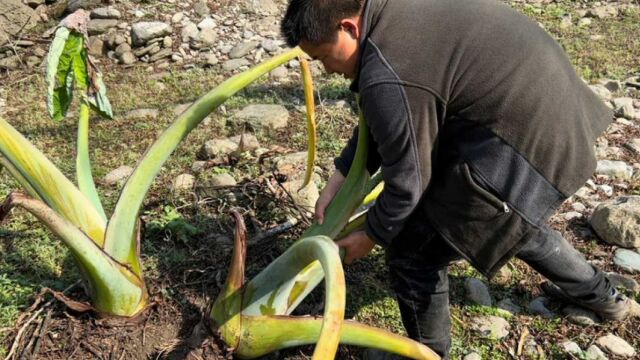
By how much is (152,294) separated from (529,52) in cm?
145

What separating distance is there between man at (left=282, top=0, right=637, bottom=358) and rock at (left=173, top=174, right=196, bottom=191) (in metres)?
1.26

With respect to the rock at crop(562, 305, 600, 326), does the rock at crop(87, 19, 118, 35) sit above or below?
below

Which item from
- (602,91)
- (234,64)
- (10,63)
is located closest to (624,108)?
(602,91)

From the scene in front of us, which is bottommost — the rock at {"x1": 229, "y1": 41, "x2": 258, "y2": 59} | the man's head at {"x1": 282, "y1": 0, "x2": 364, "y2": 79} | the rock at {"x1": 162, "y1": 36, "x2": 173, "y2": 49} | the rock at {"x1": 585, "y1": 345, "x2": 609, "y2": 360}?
the rock at {"x1": 162, "y1": 36, "x2": 173, "y2": 49}

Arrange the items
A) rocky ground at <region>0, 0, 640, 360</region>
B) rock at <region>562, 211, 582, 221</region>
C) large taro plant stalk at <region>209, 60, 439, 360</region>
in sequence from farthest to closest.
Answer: rock at <region>562, 211, 582, 221</region>, rocky ground at <region>0, 0, 640, 360</region>, large taro plant stalk at <region>209, 60, 439, 360</region>

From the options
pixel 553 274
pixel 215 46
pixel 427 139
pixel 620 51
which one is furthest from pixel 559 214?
pixel 215 46

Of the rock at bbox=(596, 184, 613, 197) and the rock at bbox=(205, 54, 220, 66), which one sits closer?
the rock at bbox=(596, 184, 613, 197)

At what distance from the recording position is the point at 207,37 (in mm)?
4695

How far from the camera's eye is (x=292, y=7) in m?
1.63

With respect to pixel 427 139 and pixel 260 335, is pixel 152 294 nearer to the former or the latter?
pixel 260 335

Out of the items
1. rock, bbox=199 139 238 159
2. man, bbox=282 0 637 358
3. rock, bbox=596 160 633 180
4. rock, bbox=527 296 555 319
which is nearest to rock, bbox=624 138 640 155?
rock, bbox=596 160 633 180

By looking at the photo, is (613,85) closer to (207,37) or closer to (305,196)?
(305,196)

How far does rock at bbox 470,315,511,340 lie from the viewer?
225cm

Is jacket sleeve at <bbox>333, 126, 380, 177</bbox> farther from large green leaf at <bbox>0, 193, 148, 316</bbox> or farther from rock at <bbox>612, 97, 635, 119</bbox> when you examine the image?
rock at <bbox>612, 97, 635, 119</bbox>
